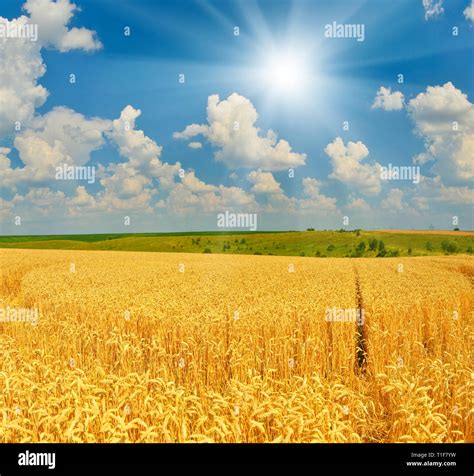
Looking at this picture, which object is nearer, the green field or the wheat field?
the wheat field

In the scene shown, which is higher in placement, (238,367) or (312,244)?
(312,244)

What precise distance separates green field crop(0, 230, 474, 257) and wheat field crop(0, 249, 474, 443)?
63.0m

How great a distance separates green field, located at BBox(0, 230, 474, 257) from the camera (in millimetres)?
77188

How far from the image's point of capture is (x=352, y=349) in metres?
8.88

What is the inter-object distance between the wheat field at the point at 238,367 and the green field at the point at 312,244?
63.0 meters

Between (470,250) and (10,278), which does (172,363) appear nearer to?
→ (10,278)

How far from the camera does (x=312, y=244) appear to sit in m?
85.6

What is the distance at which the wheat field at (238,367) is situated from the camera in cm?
462

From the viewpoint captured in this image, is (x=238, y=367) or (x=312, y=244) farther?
(x=312, y=244)

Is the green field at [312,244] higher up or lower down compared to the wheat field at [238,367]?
higher up

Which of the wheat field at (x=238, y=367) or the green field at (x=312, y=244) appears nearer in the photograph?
the wheat field at (x=238, y=367)

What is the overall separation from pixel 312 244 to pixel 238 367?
7941 cm
